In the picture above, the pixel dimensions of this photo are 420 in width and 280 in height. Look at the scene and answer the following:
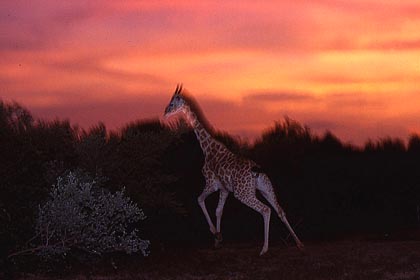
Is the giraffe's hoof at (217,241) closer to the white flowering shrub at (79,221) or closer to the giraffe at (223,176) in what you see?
the giraffe at (223,176)

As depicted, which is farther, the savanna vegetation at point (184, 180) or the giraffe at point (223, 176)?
the giraffe at point (223, 176)

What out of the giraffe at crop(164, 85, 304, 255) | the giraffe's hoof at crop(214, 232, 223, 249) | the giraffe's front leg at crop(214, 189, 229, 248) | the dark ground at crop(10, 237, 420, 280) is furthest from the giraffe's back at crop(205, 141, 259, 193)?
the dark ground at crop(10, 237, 420, 280)

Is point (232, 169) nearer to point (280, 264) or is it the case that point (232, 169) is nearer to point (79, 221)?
point (280, 264)

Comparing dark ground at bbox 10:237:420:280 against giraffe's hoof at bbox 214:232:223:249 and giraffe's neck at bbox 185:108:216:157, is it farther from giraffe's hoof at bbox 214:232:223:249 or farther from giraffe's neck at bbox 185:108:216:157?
giraffe's neck at bbox 185:108:216:157

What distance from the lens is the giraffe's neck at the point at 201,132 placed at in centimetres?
1708

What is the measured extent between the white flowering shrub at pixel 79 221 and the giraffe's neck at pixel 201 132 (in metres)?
2.71

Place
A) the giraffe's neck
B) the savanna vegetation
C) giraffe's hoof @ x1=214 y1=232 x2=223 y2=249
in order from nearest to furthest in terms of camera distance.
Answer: the savanna vegetation
giraffe's hoof @ x1=214 y1=232 x2=223 y2=249
the giraffe's neck

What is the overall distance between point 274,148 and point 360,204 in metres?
2.63

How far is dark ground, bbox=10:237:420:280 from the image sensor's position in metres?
14.1

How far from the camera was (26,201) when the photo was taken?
15297mm

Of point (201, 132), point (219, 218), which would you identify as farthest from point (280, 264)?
point (201, 132)

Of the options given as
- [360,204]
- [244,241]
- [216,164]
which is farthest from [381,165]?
[216,164]

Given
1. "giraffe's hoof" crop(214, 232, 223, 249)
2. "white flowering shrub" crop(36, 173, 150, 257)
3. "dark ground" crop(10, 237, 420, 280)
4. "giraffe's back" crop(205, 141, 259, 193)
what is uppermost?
"giraffe's back" crop(205, 141, 259, 193)

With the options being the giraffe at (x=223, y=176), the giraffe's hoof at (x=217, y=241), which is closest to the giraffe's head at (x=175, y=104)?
the giraffe at (x=223, y=176)
